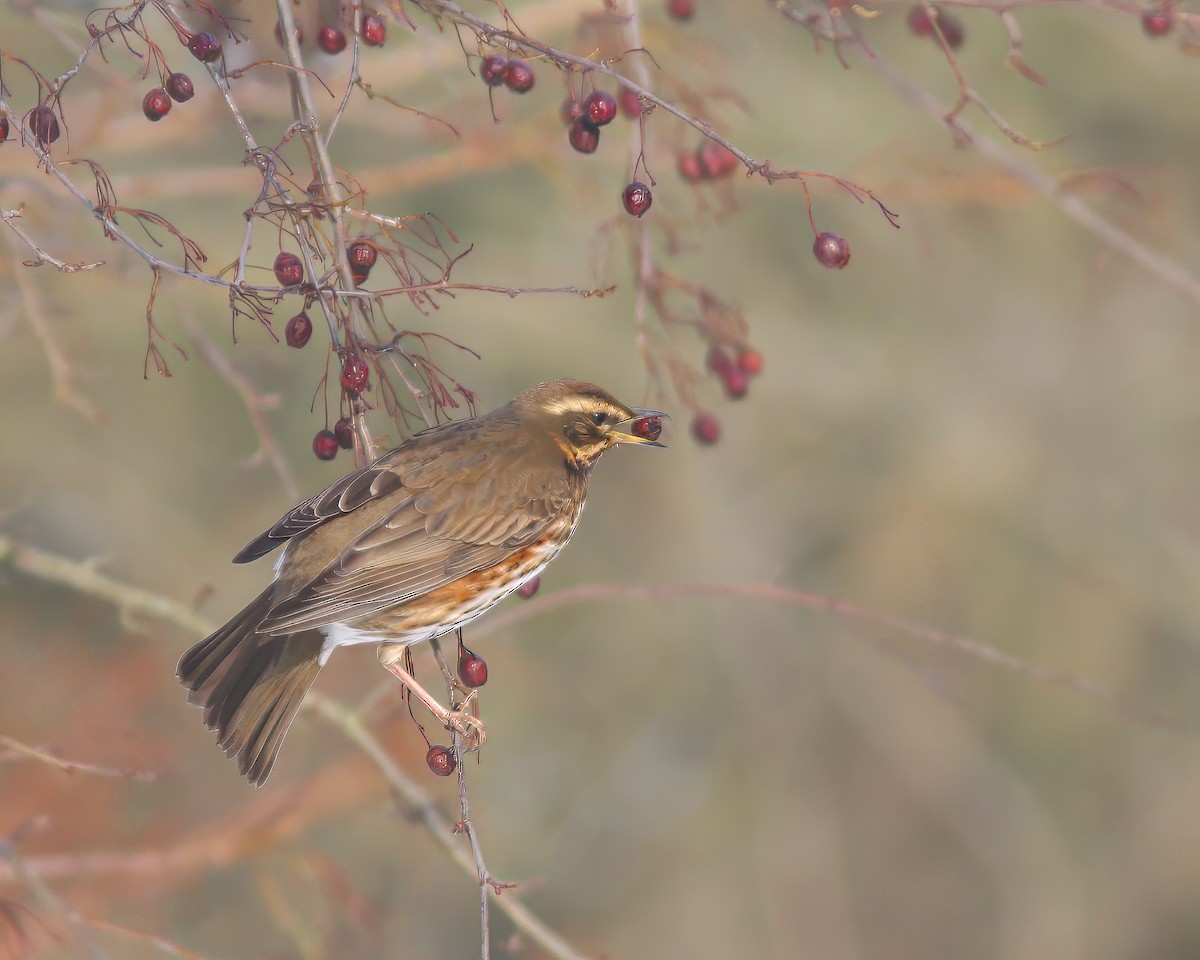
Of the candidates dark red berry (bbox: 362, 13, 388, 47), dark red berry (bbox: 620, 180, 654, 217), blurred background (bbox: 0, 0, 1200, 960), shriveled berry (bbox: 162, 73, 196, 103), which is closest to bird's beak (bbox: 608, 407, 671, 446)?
dark red berry (bbox: 620, 180, 654, 217)

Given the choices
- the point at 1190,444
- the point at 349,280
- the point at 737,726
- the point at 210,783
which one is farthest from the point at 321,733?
the point at 1190,444

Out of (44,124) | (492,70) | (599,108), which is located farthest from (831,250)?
(44,124)

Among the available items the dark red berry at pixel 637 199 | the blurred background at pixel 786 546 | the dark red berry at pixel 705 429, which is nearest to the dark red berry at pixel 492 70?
the dark red berry at pixel 637 199

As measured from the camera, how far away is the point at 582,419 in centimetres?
441

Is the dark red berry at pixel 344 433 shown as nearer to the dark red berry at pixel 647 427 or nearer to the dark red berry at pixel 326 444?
the dark red berry at pixel 326 444

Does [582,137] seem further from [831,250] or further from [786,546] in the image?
[786,546]

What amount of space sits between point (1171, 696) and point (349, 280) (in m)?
8.09

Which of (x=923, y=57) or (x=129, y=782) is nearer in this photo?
(x=129, y=782)

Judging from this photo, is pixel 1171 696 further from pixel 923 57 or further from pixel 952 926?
pixel 923 57

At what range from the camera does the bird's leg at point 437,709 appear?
3.95 meters

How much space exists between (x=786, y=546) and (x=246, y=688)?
251 inches

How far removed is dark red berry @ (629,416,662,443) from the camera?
4.30 m

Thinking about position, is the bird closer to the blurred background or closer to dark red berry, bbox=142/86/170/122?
dark red berry, bbox=142/86/170/122

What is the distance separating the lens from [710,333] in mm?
4348
